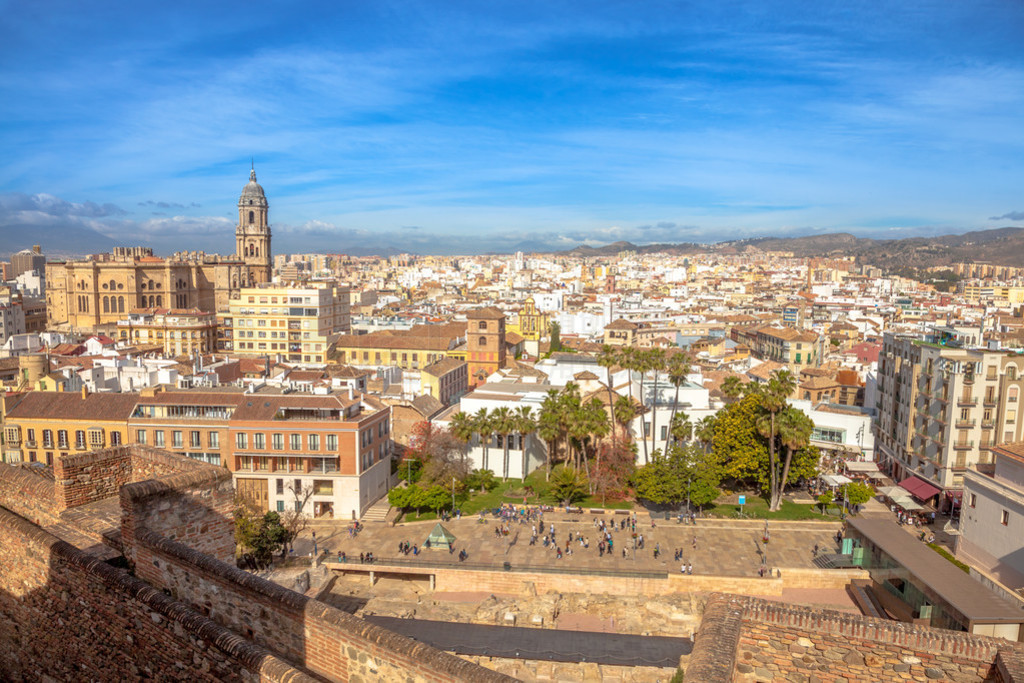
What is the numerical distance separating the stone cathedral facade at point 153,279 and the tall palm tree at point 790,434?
7026cm

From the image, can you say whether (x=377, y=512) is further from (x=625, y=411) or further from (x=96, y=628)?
(x=96, y=628)

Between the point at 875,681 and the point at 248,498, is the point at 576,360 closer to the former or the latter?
the point at 248,498

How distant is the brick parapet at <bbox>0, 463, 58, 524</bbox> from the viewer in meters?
9.79

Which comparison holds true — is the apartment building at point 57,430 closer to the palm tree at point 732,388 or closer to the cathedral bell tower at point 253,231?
the palm tree at point 732,388

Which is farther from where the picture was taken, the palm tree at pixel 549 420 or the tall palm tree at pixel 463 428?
the tall palm tree at pixel 463 428

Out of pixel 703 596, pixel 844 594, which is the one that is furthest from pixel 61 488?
pixel 844 594

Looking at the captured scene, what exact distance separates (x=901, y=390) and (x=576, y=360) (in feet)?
75.5

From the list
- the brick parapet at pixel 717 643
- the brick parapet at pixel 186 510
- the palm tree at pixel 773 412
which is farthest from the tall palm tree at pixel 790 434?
the brick parapet at pixel 186 510

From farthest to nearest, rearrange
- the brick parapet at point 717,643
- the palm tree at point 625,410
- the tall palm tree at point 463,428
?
the tall palm tree at point 463,428 < the palm tree at point 625,410 < the brick parapet at point 717,643

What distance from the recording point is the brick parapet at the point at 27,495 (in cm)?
979

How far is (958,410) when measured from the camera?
35.5 m

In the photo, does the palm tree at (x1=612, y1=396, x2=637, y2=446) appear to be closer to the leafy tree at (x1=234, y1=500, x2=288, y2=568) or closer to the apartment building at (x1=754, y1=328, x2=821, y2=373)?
the leafy tree at (x1=234, y1=500, x2=288, y2=568)

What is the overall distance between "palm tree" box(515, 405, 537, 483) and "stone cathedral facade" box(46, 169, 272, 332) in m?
59.1

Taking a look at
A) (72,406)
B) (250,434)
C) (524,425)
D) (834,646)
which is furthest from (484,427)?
(834,646)
